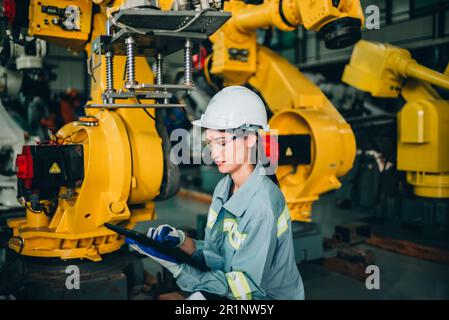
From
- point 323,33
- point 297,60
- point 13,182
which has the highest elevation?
point 297,60

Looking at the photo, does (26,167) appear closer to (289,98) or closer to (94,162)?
(94,162)

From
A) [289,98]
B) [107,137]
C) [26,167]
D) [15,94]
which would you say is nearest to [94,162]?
[107,137]

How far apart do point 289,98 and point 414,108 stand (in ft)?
3.36

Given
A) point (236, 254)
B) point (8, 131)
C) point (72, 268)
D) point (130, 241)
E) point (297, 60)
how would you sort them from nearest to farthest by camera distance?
1. point (236, 254)
2. point (130, 241)
3. point (72, 268)
4. point (8, 131)
5. point (297, 60)

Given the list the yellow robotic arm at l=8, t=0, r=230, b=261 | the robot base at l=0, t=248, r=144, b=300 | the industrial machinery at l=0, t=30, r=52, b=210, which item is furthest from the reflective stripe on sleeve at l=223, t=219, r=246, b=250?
the industrial machinery at l=0, t=30, r=52, b=210

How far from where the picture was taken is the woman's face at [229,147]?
1825 mm

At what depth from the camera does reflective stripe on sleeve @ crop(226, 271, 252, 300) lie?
158 centimetres

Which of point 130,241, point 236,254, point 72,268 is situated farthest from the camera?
point 72,268

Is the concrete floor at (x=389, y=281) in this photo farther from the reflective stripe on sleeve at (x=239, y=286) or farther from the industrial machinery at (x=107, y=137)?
the reflective stripe on sleeve at (x=239, y=286)

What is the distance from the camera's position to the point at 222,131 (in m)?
1.84

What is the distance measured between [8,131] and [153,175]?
240 cm

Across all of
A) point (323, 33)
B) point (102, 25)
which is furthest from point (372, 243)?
point (102, 25)

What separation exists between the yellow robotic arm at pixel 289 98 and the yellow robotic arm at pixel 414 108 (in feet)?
1.63
